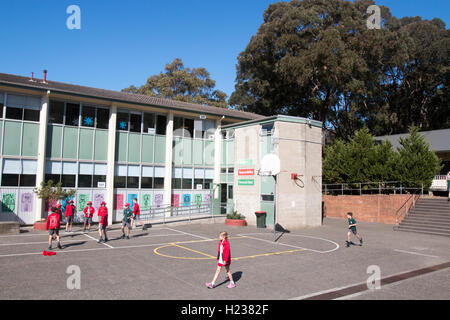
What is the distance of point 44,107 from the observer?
70.5ft

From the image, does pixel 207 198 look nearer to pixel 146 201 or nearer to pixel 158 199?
pixel 158 199

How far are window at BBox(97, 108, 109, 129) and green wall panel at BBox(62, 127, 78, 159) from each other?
5.64ft

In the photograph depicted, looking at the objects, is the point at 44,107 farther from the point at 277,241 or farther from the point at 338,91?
the point at 338,91

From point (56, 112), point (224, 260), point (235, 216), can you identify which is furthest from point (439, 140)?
point (56, 112)

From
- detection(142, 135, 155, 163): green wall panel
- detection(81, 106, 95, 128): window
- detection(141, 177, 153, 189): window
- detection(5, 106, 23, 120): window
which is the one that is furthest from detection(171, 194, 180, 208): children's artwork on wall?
detection(5, 106, 23, 120): window

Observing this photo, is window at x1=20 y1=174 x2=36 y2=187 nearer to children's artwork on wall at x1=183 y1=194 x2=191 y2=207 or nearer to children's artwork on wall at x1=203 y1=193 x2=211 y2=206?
children's artwork on wall at x1=183 y1=194 x2=191 y2=207

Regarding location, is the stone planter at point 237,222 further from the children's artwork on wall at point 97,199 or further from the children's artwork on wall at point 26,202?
the children's artwork on wall at point 26,202

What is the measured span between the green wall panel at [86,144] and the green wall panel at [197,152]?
7.73 metres

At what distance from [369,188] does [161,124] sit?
Result: 17.7 meters

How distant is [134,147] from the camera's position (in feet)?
81.2

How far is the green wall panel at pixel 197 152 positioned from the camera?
27250 mm

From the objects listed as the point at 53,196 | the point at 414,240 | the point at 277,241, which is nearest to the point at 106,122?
the point at 53,196

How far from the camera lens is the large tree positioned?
169 feet
